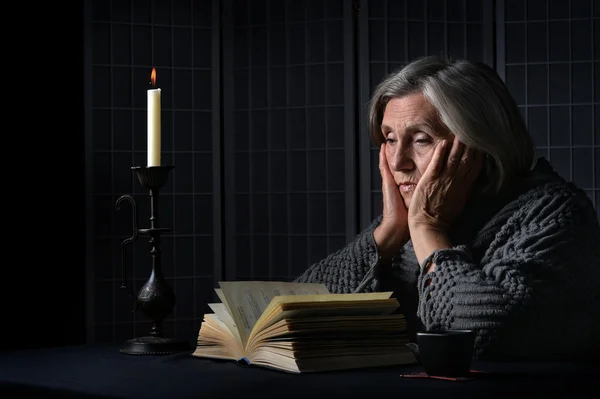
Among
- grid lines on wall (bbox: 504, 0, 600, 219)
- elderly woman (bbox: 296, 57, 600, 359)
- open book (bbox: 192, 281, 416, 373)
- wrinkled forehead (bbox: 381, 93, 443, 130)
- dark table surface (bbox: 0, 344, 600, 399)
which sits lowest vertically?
dark table surface (bbox: 0, 344, 600, 399)

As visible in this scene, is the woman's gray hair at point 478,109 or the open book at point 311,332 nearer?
the open book at point 311,332

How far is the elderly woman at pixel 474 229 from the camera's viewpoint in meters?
1.57

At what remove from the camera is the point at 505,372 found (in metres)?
1.33

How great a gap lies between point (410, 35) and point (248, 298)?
289 cm

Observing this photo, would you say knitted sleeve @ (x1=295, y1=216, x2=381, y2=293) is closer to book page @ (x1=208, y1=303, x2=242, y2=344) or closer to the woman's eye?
the woman's eye

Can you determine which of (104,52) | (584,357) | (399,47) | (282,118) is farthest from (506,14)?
(584,357)

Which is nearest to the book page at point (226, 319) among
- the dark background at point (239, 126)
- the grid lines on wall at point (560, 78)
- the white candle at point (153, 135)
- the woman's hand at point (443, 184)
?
the white candle at point (153, 135)

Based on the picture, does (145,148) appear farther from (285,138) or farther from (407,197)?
(407,197)

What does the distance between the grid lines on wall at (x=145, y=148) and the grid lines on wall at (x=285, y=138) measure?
116 millimetres

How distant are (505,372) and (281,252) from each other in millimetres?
2945

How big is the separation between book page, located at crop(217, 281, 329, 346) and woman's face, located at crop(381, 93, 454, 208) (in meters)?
0.43

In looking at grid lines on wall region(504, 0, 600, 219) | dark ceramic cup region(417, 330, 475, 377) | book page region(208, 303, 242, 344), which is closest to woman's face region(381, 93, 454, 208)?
book page region(208, 303, 242, 344)

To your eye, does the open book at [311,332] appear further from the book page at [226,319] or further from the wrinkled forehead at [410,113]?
the wrinkled forehead at [410,113]

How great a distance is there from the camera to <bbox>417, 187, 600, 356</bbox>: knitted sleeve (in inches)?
60.6
